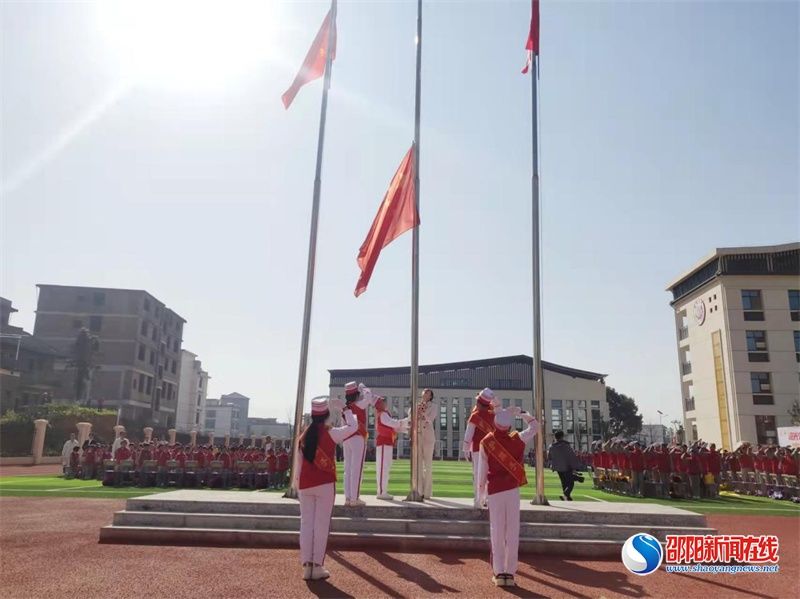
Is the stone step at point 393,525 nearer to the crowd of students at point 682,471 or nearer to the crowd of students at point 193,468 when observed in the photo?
the crowd of students at point 193,468

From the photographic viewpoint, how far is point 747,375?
1537 inches

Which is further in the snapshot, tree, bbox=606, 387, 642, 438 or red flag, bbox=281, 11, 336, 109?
tree, bbox=606, 387, 642, 438

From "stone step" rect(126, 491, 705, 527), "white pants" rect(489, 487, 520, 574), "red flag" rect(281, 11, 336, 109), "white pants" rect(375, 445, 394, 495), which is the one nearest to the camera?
"white pants" rect(489, 487, 520, 574)

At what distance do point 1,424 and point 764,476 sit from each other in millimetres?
40118

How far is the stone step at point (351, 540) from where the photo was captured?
846cm

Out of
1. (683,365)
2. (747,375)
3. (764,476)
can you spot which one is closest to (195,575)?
(764,476)

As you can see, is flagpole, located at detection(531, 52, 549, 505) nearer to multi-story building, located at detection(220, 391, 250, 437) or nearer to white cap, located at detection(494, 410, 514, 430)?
white cap, located at detection(494, 410, 514, 430)

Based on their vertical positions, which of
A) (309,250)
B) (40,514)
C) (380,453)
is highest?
(309,250)

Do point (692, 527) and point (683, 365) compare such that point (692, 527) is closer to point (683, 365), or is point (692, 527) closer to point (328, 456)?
point (328, 456)

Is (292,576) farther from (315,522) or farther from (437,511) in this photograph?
(437,511)

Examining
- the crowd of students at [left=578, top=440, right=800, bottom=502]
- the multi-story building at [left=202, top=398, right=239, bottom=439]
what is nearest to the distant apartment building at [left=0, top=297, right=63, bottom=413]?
the crowd of students at [left=578, top=440, right=800, bottom=502]

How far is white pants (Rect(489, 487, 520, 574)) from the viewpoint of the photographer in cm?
662

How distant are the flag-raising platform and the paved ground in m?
0.36

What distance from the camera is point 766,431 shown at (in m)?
37.9
